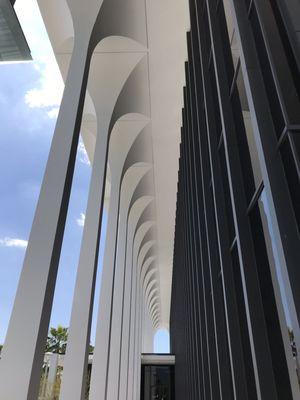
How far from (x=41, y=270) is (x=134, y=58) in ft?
24.6

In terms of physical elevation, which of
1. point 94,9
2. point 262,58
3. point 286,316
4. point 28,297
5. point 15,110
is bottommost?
point 286,316

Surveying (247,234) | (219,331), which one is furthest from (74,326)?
(247,234)

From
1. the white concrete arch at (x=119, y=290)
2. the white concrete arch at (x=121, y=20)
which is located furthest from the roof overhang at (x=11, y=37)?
the white concrete arch at (x=119, y=290)

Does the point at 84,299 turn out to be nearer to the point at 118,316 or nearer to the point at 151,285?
the point at 118,316

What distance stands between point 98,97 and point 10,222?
16.7 feet

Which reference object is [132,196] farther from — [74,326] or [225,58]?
[225,58]

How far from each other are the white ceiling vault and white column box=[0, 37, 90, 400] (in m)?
3.30

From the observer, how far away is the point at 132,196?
17.6 m

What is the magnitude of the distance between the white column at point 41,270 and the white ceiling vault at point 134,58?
330 cm

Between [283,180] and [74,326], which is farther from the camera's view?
[74,326]

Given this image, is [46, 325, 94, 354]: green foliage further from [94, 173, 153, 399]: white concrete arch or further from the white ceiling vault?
the white ceiling vault

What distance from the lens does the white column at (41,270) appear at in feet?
15.1

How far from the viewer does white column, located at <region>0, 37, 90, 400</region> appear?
462 centimetres

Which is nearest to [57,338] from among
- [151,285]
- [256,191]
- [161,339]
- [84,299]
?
[151,285]
